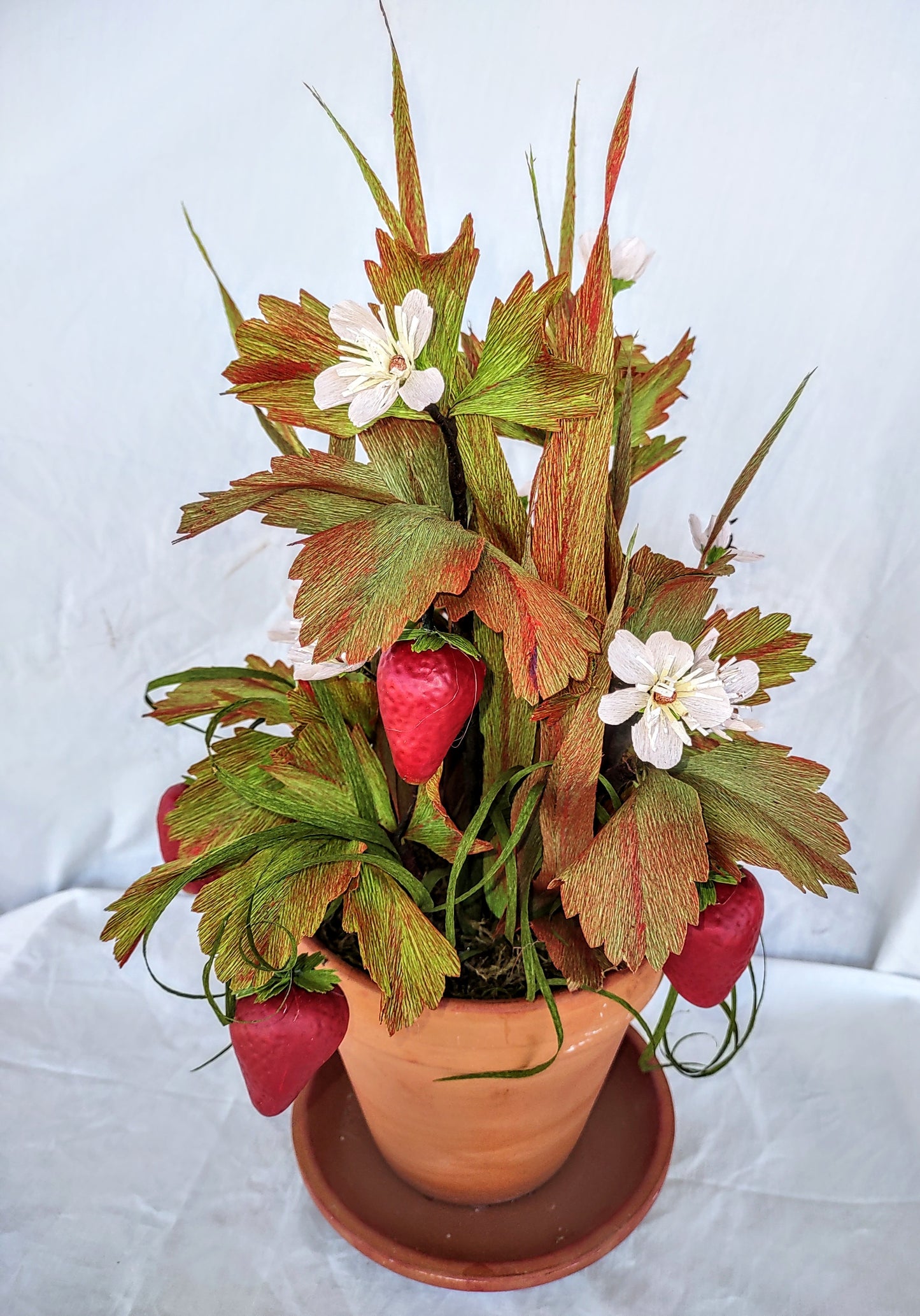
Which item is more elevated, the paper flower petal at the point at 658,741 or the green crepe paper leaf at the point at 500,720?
the paper flower petal at the point at 658,741

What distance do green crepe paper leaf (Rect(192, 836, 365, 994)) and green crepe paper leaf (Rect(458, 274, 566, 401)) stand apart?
0.25 meters

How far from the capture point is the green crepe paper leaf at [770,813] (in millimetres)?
558

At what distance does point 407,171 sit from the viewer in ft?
1.75

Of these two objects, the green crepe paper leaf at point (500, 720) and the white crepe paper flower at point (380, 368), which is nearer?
the white crepe paper flower at point (380, 368)

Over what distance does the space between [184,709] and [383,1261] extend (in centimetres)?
38

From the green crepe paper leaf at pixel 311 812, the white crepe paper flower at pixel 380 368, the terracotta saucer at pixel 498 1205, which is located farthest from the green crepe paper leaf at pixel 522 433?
the terracotta saucer at pixel 498 1205

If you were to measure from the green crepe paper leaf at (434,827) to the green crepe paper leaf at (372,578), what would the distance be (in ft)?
0.41

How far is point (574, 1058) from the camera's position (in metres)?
0.64

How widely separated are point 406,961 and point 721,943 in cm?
17

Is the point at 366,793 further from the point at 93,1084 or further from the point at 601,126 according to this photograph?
the point at 601,126

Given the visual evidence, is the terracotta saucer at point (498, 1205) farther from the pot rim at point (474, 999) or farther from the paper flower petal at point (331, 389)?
the paper flower petal at point (331, 389)

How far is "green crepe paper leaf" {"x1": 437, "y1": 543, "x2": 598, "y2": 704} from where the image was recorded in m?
0.46

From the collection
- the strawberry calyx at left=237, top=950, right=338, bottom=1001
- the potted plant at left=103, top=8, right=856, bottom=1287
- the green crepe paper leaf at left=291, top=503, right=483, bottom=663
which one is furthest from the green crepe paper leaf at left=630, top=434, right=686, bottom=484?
the strawberry calyx at left=237, top=950, right=338, bottom=1001

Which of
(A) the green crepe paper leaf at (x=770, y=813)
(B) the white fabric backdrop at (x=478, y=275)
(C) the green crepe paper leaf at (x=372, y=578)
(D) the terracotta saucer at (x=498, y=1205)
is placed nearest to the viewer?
(C) the green crepe paper leaf at (x=372, y=578)
